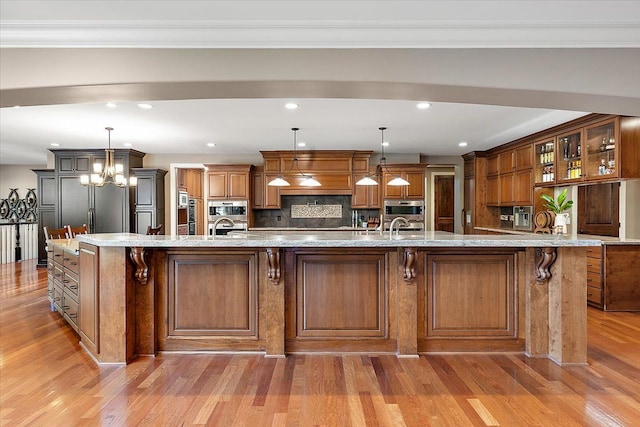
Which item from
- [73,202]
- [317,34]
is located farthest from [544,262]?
[73,202]

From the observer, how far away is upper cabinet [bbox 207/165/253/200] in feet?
25.3

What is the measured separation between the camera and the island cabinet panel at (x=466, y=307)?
330 centimetres

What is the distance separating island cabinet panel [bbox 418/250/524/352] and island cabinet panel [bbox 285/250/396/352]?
35 centimetres

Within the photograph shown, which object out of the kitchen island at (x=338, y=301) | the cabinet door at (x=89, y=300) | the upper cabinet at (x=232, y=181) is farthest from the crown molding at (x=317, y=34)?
the upper cabinet at (x=232, y=181)

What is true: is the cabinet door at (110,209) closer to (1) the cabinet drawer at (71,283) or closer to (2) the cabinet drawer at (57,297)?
(2) the cabinet drawer at (57,297)

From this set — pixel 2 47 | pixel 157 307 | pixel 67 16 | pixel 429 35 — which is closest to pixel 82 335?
pixel 157 307

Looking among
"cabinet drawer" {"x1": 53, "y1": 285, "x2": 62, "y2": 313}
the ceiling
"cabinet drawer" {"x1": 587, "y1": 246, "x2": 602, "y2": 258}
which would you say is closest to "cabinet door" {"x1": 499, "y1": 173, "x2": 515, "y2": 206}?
"cabinet drawer" {"x1": 587, "y1": 246, "x2": 602, "y2": 258}

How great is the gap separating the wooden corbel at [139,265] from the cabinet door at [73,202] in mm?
5559

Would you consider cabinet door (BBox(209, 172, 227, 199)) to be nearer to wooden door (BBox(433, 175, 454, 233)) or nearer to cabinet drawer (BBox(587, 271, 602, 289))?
wooden door (BBox(433, 175, 454, 233))

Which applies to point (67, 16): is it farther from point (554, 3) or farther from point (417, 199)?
point (417, 199)

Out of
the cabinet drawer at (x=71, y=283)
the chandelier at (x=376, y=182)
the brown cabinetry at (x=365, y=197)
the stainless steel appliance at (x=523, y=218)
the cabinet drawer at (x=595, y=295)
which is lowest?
the cabinet drawer at (x=595, y=295)

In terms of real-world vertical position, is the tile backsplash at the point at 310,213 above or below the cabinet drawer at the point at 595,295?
above

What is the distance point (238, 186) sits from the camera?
7.71 metres

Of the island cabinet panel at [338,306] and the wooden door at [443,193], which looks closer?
the island cabinet panel at [338,306]
